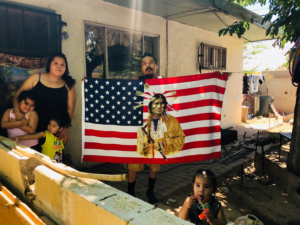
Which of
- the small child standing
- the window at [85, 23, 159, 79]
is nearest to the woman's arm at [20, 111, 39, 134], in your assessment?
the window at [85, 23, 159, 79]

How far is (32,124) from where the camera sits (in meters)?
3.54

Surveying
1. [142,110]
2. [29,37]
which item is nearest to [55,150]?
[142,110]

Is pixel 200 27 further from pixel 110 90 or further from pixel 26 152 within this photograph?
pixel 26 152

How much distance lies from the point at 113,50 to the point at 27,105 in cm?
255

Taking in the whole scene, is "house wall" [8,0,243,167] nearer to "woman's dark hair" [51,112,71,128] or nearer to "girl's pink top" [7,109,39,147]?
"woman's dark hair" [51,112,71,128]

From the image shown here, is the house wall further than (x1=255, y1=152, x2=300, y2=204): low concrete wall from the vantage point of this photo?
Yes

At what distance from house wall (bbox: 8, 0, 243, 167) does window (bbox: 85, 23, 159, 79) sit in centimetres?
20

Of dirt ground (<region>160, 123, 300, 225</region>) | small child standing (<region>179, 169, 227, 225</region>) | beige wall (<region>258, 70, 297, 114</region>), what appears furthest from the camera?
beige wall (<region>258, 70, 297, 114</region>)

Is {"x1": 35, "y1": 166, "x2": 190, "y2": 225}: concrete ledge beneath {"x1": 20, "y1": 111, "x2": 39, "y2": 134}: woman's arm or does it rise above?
beneath

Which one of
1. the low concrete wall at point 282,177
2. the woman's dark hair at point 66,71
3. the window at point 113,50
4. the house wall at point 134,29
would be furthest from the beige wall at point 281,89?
the woman's dark hair at point 66,71

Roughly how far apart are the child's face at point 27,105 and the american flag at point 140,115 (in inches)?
33.1

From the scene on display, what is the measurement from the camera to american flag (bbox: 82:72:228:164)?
329 centimetres

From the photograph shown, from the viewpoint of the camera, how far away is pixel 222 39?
8.73 meters

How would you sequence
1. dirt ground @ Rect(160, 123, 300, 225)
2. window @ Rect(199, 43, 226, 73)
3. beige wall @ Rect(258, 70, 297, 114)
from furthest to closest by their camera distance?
beige wall @ Rect(258, 70, 297, 114)
window @ Rect(199, 43, 226, 73)
dirt ground @ Rect(160, 123, 300, 225)
